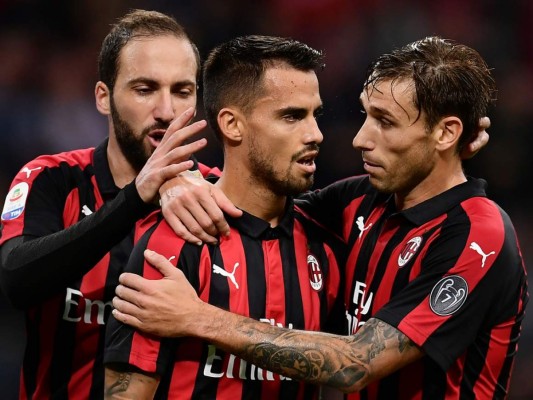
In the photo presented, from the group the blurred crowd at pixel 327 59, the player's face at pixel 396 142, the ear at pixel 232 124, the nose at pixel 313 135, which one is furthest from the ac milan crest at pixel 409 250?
the blurred crowd at pixel 327 59

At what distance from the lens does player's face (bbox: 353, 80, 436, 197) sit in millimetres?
2824

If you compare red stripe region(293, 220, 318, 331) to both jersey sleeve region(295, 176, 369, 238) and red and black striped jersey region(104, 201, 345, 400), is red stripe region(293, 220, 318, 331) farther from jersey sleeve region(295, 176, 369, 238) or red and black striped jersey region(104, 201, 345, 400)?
jersey sleeve region(295, 176, 369, 238)

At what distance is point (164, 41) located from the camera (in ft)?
10.6

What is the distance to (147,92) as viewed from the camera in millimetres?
3197

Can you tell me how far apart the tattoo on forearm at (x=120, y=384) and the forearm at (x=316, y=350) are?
9.6 inches

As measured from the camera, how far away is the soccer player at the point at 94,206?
269cm

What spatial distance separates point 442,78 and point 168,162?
0.92m

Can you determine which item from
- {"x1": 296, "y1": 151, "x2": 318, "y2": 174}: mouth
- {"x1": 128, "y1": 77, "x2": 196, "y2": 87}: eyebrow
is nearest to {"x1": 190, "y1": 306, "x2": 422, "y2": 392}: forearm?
{"x1": 296, "y1": 151, "x2": 318, "y2": 174}: mouth

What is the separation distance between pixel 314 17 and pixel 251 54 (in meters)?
3.86

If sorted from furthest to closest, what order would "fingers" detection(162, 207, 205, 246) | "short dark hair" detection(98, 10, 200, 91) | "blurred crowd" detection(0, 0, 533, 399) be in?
"blurred crowd" detection(0, 0, 533, 399) → "short dark hair" detection(98, 10, 200, 91) → "fingers" detection(162, 207, 205, 246)

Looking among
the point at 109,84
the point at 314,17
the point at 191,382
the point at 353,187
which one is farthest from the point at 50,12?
the point at 191,382

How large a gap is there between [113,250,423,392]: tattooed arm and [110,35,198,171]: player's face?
2.56ft

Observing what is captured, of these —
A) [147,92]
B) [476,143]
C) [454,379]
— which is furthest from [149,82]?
[454,379]

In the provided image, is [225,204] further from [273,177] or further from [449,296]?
[449,296]
